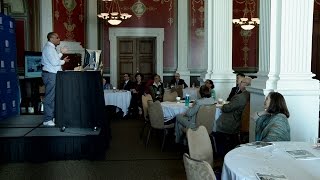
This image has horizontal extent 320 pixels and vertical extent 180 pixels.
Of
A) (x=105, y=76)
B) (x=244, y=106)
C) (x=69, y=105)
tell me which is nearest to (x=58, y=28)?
(x=105, y=76)

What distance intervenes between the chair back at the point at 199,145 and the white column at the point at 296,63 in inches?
66.2

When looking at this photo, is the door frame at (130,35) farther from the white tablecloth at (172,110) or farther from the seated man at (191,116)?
the seated man at (191,116)

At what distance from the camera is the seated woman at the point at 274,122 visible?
146 inches

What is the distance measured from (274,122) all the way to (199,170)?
1490mm

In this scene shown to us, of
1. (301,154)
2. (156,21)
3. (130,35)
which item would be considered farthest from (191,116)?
(156,21)

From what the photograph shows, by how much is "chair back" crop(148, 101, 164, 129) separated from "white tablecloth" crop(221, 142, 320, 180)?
10.3 ft

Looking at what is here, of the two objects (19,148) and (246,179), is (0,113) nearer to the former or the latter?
(19,148)

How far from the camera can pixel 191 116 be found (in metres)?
5.96

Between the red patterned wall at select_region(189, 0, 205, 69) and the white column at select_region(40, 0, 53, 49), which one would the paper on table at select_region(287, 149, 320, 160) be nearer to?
the white column at select_region(40, 0, 53, 49)

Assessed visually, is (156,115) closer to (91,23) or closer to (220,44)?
(220,44)

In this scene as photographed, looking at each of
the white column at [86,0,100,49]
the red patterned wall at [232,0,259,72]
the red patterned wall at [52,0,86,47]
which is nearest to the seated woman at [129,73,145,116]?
the white column at [86,0,100,49]

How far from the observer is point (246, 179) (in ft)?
8.21

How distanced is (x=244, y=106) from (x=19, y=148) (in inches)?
131

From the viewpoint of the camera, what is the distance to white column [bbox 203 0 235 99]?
862cm
